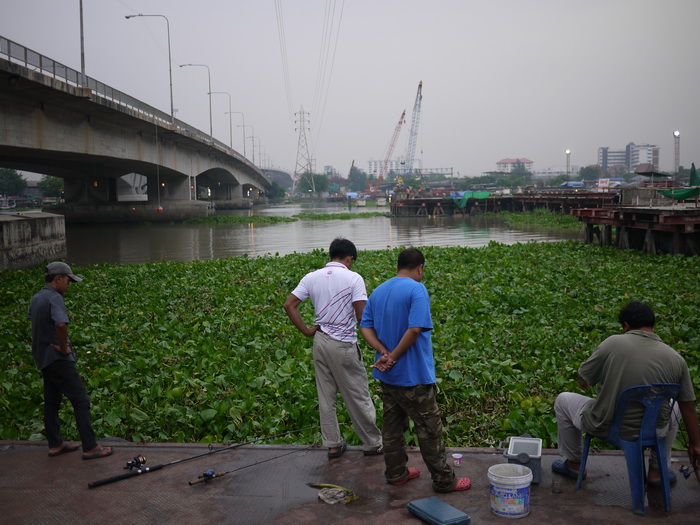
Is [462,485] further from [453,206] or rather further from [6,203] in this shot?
[6,203]

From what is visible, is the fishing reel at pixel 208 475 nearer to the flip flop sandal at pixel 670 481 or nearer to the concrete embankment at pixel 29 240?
the flip flop sandal at pixel 670 481

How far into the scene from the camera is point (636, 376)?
4.39 metres

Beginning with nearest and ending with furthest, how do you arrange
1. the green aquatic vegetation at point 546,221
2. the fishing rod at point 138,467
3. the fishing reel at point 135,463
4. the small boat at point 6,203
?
the fishing rod at point 138,467, the fishing reel at point 135,463, the green aquatic vegetation at point 546,221, the small boat at point 6,203

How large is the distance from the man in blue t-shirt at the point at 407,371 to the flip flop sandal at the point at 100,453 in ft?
8.72

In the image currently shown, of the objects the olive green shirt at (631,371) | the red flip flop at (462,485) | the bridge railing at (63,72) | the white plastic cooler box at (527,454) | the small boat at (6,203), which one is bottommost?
the red flip flop at (462,485)

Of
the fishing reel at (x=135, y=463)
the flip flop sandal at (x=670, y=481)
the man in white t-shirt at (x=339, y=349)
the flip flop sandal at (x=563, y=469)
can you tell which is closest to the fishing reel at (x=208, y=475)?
the fishing reel at (x=135, y=463)

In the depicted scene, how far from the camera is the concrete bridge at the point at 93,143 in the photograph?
2655cm

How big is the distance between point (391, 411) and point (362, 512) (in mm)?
810

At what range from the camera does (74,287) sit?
53.1 feet

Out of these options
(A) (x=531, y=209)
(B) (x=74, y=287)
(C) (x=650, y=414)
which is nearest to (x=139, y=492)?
(C) (x=650, y=414)

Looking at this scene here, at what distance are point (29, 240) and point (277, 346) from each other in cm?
1791

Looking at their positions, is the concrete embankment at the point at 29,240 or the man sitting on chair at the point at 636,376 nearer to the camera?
the man sitting on chair at the point at 636,376

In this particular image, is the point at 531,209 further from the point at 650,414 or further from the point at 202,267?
the point at 650,414

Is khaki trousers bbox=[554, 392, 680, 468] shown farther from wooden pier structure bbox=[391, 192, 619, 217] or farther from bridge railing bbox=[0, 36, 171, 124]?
wooden pier structure bbox=[391, 192, 619, 217]
